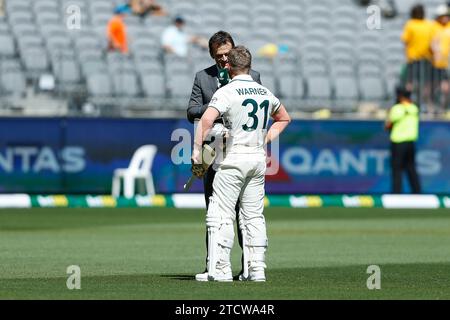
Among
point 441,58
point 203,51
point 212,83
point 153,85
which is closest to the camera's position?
point 212,83

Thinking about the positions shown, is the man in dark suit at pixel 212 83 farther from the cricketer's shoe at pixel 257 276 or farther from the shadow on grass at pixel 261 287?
the shadow on grass at pixel 261 287

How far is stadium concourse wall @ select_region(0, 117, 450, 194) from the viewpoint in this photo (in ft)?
80.7

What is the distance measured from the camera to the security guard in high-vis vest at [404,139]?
24938 millimetres

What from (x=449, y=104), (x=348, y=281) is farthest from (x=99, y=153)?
(x=348, y=281)

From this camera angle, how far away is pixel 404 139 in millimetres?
25016

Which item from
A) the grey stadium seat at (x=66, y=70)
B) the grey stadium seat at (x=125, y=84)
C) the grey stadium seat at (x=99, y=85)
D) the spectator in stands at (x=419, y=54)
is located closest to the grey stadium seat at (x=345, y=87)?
the spectator in stands at (x=419, y=54)

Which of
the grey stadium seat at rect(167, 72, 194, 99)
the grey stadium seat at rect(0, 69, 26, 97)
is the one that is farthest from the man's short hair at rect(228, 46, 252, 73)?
the grey stadium seat at rect(167, 72, 194, 99)

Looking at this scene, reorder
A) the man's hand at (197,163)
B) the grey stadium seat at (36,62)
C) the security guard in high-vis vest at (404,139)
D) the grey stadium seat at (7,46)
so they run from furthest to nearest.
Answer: the grey stadium seat at (7,46) → the grey stadium seat at (36,62) → the security guard in high-vis vest at (404,139) → the man's hand at (197,163)

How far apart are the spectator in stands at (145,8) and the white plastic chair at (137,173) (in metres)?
5.06

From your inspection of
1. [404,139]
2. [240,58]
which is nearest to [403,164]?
[404,139]

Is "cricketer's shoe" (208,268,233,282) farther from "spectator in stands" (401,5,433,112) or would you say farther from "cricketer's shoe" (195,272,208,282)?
"spectator in stands" (401,5,433,112)

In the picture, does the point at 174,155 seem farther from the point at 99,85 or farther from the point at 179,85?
the point at 99,85

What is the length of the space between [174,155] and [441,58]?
611cm

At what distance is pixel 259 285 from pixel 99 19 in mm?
17676
